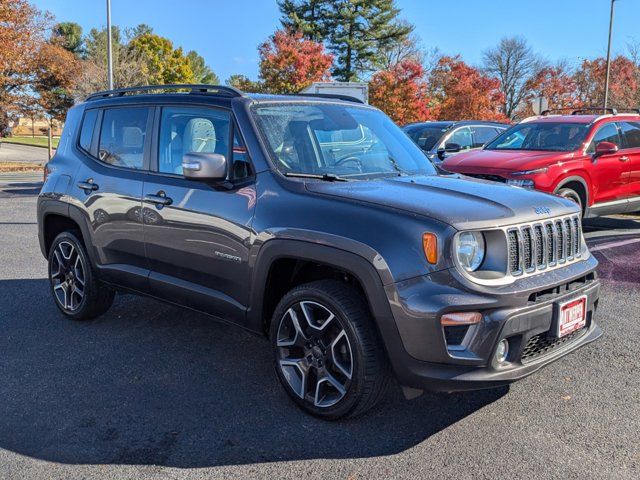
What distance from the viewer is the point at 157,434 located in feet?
10.9

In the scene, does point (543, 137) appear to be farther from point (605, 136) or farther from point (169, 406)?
point (169, 406)

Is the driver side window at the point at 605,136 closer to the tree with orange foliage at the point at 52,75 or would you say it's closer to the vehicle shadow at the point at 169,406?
the vehicle shadow at the point at 169,406

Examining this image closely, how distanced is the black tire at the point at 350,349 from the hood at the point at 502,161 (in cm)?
550

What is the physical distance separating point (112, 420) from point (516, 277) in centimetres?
236

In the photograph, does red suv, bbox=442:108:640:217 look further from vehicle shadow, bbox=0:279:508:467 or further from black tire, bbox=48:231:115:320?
black tire, bbox=48:231:115:320

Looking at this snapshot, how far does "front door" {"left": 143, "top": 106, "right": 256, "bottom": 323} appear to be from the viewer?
3775mm

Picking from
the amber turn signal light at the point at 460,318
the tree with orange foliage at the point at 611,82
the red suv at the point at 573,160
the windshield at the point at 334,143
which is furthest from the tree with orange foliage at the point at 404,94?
the amber turn signal light at the point at 460,318

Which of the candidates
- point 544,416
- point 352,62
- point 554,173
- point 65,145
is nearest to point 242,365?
point 544,416

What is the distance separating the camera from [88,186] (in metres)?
4.89

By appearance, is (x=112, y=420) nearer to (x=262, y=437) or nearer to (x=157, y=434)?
(x=157, y=434)

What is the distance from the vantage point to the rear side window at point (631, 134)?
948 centimetres

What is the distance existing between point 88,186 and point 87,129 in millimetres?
584

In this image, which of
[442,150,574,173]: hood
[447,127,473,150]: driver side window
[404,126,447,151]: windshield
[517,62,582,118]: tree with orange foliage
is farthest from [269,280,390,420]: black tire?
[517,62,582,118]: tree with orange foliage

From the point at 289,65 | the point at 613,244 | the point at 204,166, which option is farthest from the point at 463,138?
the point at 289,65
